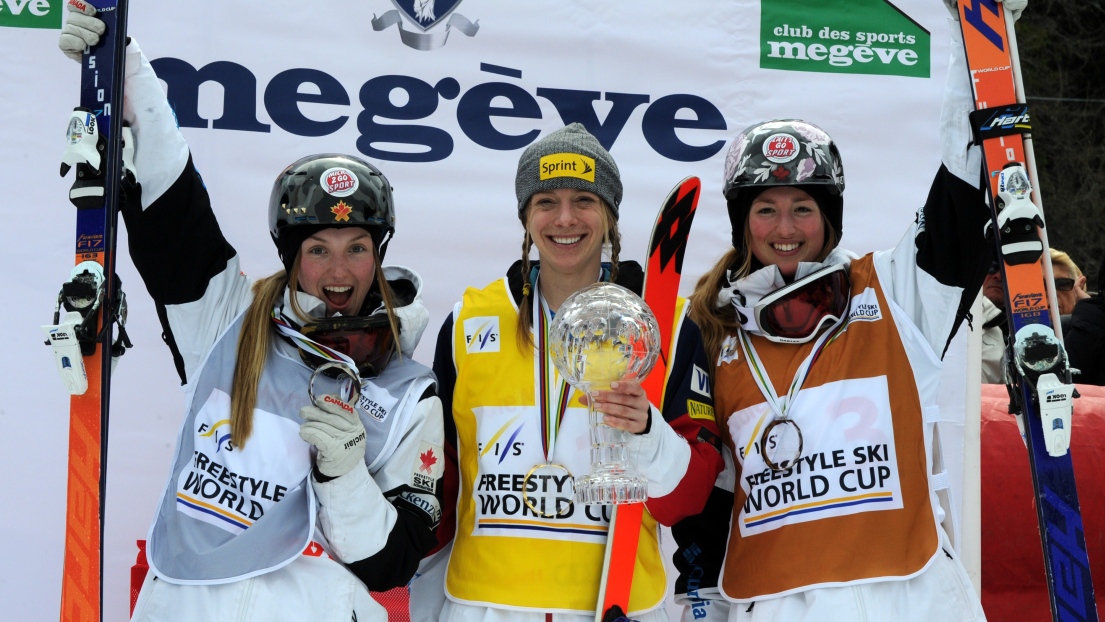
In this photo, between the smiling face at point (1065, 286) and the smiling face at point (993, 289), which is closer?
the smiling face at point (993, 289)

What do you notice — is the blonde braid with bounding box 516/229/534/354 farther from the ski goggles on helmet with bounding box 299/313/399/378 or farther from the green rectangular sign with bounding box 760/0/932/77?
the green rectangular sign with bounding box 760/0/932/77

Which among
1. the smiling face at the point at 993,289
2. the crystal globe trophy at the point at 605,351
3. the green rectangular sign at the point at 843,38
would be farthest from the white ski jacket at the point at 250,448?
the smiling face at the point at 993,289

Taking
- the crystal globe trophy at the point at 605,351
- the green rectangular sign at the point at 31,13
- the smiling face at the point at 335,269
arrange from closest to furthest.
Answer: the crystal globe trophy at the point at 605,351
the smiling face at the point at 335,269
the green rectangular sign at the point at 31,13

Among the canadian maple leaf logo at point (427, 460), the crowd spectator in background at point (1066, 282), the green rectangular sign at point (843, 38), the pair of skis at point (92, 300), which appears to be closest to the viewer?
the pair of skis at point (92, 300)

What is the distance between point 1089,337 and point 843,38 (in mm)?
1911

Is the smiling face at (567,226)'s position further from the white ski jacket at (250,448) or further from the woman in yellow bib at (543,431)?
the white ski jacket at (250,448)

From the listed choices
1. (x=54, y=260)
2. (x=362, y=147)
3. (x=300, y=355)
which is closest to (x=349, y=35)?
(x=362, y=147)

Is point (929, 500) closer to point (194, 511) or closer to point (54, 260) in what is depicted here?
point (194, 511)

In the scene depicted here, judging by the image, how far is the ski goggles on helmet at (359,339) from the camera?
2668 millimetres

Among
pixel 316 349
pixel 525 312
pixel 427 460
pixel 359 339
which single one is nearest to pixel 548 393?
pixel 525 312

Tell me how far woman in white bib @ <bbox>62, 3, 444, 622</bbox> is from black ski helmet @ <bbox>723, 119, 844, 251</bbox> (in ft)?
3.16

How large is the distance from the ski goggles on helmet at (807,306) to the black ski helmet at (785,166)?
24 cm

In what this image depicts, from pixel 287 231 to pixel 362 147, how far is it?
1345 mm

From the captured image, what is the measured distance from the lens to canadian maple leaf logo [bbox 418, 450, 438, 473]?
2.66 m
